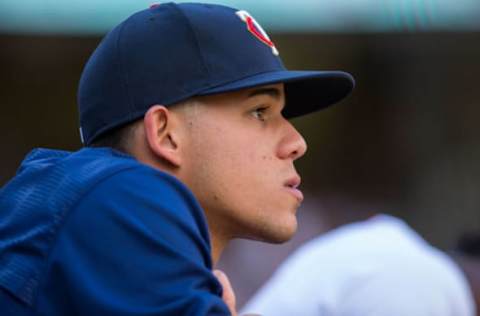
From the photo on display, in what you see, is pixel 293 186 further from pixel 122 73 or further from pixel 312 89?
pixel 122 73

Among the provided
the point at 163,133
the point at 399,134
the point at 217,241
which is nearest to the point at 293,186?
the point at 217,241

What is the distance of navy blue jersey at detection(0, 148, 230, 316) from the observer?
1.62 metres

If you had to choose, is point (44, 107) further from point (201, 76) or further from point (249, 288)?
point (201, 76)

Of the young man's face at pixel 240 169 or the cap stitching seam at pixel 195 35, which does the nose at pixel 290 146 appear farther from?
the cap stitching seam at pixel 195 35

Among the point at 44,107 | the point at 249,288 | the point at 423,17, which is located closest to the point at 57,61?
the point at 44,107

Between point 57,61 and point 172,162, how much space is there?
507 centimetres

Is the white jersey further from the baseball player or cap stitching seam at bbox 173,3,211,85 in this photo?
cap stitching seam at bbox 173,3,211,85

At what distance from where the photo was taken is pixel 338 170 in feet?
A: 26.0

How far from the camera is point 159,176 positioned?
69.6 inches

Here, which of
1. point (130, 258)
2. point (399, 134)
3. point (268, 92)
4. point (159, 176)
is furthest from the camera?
point (399, 134)

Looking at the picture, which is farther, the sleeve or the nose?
the nose

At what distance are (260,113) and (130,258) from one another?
0.55 meters

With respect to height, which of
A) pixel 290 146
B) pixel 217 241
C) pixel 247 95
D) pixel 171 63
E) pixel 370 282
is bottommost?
pixel 370 282

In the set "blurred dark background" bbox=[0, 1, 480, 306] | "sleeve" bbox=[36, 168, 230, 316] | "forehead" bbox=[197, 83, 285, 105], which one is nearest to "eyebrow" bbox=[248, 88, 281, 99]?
"forehead" bbox=[197, 83, 285, 105]
